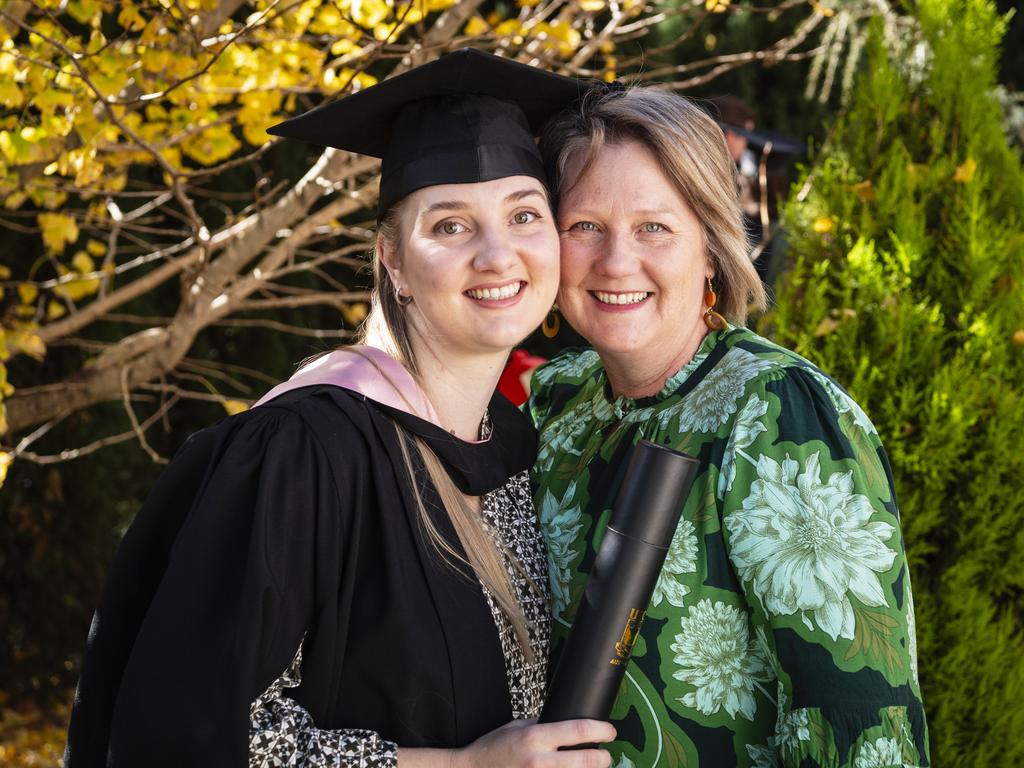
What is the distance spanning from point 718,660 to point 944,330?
50.1 inches

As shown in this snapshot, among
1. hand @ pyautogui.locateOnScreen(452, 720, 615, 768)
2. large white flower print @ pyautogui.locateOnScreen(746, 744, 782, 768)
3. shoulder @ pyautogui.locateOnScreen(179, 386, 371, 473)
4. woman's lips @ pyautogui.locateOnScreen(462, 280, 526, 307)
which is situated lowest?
large white flower print @ pyautogui.locateOnScreen(746, 744, 782, 768)

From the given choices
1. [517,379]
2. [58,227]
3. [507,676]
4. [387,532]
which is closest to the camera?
[387,532]

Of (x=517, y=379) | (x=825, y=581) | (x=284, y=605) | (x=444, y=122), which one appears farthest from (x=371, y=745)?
(x=517, y=379)

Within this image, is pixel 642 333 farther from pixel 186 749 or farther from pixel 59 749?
pixel 59 749

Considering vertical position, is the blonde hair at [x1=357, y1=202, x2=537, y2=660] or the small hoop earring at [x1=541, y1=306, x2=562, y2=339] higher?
the small hoop earring at [x1=541, y1=306, x2=562, y2=339]

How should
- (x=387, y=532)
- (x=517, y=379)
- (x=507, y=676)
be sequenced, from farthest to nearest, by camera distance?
(x=517, y=379)
(x=507, y=676)
(x=387, y=532)

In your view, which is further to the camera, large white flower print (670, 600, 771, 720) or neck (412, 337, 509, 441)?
neck (412, 337, 509, 441)

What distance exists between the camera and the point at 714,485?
197 cm

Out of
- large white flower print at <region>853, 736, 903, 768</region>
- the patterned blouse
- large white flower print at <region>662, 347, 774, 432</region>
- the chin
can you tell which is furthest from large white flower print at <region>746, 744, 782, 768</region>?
the chin

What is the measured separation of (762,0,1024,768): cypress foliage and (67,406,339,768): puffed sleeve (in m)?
1.54

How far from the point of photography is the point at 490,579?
2076 millimetres

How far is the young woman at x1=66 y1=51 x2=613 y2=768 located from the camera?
5.76 ft

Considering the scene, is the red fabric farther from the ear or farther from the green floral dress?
the green floral dress

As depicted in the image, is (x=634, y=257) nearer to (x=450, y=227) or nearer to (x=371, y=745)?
(x=450, y=227)
